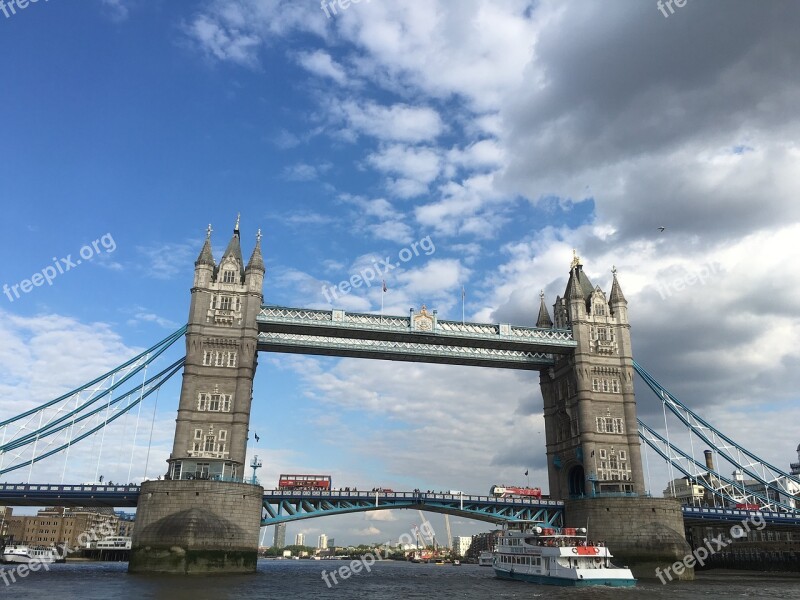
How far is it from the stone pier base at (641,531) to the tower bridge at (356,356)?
0.13 metres

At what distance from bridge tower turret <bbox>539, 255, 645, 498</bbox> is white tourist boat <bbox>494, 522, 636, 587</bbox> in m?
9.89

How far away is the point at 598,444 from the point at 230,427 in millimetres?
40903

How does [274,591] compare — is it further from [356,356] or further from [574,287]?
[574,287]

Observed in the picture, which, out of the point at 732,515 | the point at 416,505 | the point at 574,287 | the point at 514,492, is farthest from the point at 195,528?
the point at 732,515

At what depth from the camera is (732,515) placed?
7625 centimetres

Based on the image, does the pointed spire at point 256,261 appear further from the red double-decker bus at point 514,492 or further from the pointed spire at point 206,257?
the red double-decker bus at point 514,492

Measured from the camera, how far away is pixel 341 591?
49.1m

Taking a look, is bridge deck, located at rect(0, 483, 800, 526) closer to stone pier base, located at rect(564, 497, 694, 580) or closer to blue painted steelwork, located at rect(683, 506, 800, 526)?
blue painted steelwork, located at rect(683, 506, 800, 526)

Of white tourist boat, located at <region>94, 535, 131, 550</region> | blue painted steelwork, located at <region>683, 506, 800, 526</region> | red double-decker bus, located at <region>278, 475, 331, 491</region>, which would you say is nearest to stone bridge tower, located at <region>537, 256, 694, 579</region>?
blue painted steelwork, located at <region>683, 506, 800, 526</region>

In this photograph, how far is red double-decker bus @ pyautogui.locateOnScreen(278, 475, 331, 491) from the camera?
70812 millimetres

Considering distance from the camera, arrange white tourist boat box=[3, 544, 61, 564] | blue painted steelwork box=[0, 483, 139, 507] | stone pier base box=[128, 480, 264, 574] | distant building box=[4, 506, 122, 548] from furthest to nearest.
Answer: distant building box=[4, 506, 122, 548], white tourist boat box=[3, 544, 61, 564], blue painted steelwork box=[0, 483, 139, 507], stone pier base box=[128, 480, 264, 574]

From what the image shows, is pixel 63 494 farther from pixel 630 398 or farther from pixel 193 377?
pixel 630 398

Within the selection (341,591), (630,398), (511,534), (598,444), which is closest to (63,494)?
(341,591)

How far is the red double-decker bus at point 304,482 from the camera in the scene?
70.8m
